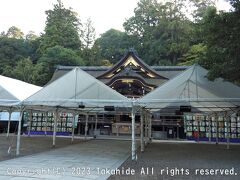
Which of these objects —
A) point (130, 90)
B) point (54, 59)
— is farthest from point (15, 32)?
point (130, 90)

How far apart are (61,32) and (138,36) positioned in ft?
40.5

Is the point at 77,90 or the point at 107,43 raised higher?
the point at 107,43

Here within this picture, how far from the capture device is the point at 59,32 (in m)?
43.7

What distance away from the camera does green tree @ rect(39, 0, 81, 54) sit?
139 feet

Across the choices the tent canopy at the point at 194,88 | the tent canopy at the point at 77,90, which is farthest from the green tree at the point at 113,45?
the tent canopy at the point at 194,88

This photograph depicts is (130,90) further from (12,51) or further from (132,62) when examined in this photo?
(12,51)

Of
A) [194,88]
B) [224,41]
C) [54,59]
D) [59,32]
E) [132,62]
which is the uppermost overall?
[59,32]

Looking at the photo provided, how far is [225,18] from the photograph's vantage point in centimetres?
873

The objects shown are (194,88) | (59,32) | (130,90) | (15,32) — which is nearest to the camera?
(194,88)

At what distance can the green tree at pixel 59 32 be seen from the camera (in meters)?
42.5

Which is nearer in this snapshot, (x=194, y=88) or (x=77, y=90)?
(x=194, y=88)

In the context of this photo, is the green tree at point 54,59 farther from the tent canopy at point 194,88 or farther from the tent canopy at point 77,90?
the tent canopy at point 194,88

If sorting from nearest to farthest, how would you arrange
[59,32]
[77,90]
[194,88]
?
1. [194,88]
2. [77,90]
3. [59,32]

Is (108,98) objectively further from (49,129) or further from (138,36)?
(138,36)
